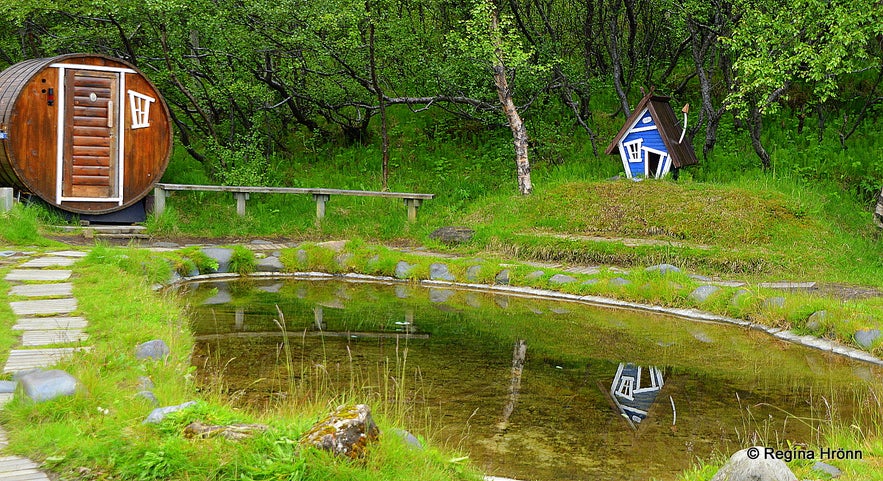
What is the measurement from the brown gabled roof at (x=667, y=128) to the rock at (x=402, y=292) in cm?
558

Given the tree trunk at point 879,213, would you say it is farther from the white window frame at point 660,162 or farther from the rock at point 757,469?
the rock at point 757,469

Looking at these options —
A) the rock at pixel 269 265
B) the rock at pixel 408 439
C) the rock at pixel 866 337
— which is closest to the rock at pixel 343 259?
the rock at pixel 269 265

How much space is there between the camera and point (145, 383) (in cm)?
514

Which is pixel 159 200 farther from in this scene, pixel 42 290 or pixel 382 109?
pixel 42 290

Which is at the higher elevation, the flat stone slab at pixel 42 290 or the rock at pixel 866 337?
the flat stone slab at pixel 42 290

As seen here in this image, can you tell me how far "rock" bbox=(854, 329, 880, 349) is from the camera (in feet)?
26.3

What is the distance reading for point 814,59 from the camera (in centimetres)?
1284

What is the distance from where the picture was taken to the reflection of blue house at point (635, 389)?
6133 mm

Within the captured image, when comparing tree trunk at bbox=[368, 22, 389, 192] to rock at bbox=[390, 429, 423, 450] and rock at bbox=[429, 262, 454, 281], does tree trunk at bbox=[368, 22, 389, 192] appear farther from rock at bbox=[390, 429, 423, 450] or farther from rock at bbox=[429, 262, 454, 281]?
rock at bbox=[390, 429, 423, 450]

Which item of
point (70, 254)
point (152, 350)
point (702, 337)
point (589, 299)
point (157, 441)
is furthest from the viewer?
point (589, 299)

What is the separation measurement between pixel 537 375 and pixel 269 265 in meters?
6.31

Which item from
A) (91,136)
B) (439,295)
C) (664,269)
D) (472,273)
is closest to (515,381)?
(439,295)

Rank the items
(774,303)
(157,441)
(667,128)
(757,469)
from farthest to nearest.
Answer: (667,128)
(774,303)
(157,441)
(757,469)

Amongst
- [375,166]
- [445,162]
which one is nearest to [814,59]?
[445,162]
